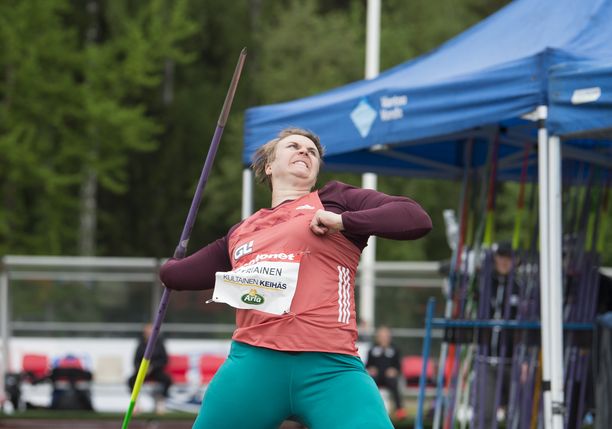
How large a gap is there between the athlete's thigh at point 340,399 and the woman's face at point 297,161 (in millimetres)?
715

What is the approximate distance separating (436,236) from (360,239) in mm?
34696

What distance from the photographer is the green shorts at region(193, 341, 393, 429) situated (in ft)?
14.1

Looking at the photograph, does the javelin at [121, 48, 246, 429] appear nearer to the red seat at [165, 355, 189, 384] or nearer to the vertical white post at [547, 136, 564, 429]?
the vertical white post at [547, 136, 564, 429]

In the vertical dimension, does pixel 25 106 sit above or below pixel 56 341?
above

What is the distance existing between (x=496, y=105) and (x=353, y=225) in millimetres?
2937

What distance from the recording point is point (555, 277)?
22.4 ft

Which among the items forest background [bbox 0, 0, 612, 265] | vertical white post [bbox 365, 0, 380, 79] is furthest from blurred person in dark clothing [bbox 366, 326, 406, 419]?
forest background [bbox 0, 0, 612, 265]

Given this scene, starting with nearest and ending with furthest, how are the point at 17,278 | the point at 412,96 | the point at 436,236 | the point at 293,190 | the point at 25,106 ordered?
the point at 293,190 < the point at 412,96 < the point at 17,278 < the point at 25,106 < the point at 436,236

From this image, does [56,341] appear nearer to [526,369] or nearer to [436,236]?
[526,369]

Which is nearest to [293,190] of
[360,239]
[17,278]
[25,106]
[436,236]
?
[360,239]

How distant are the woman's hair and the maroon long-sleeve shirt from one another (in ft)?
0.69

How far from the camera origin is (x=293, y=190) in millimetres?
4746

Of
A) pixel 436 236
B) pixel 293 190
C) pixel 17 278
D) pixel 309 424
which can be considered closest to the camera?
pixel 309 424

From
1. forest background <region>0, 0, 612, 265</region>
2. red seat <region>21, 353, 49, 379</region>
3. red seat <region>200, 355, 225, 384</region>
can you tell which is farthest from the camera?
forest background <region>0, 0, 612, 265</region>
